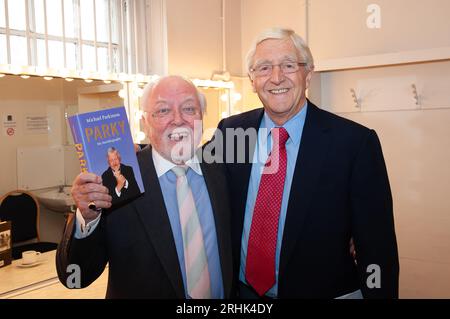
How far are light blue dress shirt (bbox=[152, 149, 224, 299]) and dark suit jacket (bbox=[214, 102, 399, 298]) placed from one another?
0.73 ft

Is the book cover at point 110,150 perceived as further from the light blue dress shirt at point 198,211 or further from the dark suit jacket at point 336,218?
the dark suit jacket at point 336,218

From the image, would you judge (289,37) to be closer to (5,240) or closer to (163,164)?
(163,164)

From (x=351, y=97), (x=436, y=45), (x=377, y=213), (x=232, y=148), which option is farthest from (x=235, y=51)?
(x=377, y=213)

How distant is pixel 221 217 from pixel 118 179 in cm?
33

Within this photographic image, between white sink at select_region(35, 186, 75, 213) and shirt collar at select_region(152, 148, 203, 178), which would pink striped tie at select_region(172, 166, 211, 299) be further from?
white sink at select_region(35, 186, 75, 213)

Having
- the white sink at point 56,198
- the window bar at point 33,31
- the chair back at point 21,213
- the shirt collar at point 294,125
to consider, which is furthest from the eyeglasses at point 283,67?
the window bar at point 33,31

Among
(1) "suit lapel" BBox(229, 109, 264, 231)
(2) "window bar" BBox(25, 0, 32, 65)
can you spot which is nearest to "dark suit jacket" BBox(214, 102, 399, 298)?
(1) "suit lapel" BBox(229, 109, 264, 231)

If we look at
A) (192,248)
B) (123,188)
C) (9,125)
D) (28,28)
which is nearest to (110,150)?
(123,188)

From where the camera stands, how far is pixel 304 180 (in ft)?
4.61

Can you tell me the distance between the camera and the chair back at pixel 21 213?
2.12m

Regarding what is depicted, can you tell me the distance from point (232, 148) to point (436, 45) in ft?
6.57

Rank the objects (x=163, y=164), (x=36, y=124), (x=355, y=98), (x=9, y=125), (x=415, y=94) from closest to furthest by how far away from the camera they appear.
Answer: (x=163, y=164) < (x=9, y=125) < (x=36, y=124) < (x=415, y=94) < (x=355, y=98)

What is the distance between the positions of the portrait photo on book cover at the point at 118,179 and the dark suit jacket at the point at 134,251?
0.25ft

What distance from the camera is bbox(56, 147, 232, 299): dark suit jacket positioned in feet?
3.96
